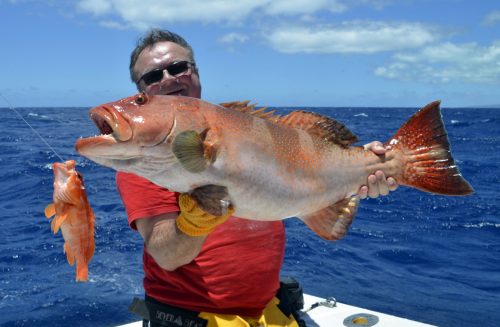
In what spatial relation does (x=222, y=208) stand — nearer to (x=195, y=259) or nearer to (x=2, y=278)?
(x=195, y=259)

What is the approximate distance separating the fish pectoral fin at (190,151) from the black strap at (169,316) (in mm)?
1291

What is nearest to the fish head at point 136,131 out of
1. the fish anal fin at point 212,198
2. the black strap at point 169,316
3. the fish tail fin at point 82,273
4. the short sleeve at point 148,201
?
the fish anal fin at point 212,198

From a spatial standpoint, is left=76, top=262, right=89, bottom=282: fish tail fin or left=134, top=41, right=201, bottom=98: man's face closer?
left=76, top=262, right=89, bottom=282: fish tail fin

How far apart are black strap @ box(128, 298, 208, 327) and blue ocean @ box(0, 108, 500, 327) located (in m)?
3.77

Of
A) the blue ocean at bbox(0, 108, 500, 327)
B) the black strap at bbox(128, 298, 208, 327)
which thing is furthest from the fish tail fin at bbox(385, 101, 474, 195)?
the blue ocean at bbox(0, 108, 500, 327)

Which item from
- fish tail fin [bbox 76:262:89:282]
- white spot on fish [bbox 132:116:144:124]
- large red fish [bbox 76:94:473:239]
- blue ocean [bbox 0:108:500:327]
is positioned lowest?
blue ocean [bbox 0:108:500:327]

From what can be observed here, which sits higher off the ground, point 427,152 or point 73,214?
point 427,152

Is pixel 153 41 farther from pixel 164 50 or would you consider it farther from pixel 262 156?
pixel 262 156

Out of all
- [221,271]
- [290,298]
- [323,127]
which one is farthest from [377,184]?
[290,298]

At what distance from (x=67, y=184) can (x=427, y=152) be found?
2.37 meters

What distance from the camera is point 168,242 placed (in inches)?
124

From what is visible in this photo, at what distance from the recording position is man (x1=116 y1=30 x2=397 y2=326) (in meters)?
3.26

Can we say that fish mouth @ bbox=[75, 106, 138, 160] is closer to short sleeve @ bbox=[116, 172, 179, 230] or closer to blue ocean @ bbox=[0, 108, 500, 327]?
short sleeve @ bbox=[116, 172, 179, 230]

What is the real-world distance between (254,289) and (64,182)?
4.79 feet
